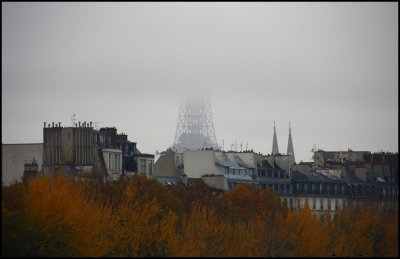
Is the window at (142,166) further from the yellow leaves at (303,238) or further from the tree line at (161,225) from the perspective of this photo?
the yellow leaves at (303,238)

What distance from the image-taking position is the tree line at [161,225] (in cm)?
8800

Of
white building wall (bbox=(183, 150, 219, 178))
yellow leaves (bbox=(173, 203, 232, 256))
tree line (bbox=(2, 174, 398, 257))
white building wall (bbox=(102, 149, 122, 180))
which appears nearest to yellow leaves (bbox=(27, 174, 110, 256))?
tree line (bbox=(2, 174, 398, 257))

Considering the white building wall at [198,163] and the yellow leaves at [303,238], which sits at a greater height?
the white building wall at [198,163]

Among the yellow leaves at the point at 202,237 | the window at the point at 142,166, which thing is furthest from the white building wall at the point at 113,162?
the yellow leaves at the point at 202,237

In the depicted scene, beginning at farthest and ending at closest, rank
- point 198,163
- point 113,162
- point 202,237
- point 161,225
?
point 198,163
point 113,162
point 161,225
point 202,237

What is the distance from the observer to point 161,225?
9944 cm

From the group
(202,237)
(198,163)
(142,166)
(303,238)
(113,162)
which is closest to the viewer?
(202,237)

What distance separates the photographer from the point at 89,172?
398 feet

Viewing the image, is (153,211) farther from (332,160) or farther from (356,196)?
(332,160)

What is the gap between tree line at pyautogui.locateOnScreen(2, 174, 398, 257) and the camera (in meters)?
88.0

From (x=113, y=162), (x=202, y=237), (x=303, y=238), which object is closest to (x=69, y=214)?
(x=202, y=237)

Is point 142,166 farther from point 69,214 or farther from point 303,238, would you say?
point 69,214

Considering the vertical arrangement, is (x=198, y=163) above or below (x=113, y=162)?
above

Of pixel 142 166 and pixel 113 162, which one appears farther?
pixel 142 166
